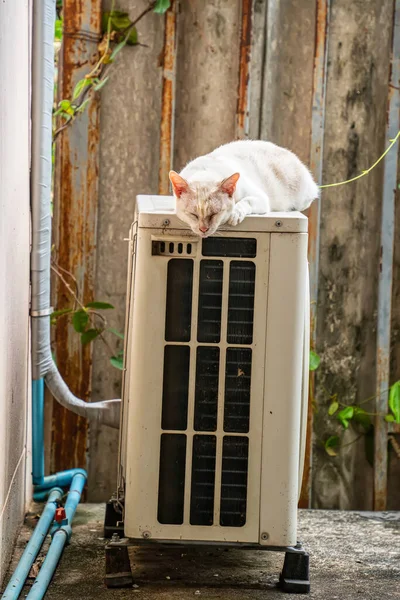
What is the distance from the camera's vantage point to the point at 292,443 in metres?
2.31

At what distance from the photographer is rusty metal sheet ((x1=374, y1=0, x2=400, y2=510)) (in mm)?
3367

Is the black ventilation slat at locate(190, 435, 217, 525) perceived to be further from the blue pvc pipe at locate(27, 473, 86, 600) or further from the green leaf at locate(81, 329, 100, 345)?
the green leaf at locate(81, 329, 100, 345)

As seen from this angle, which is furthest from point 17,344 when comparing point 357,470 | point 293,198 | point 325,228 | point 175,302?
point 357,470

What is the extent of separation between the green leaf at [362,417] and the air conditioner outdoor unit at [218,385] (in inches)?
48.2

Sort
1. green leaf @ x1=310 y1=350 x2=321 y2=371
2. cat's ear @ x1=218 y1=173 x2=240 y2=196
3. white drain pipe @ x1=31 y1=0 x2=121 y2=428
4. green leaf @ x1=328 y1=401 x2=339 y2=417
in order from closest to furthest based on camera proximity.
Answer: cat's ear @ x1=218 y1=173 x2=240 y2=196 → white drain pipe @ x1=31 y1=0 x2=121 y2=428 → green leaf @ x1=310 y1=350 x2=321 y2=371 → green leaf @ x1=328 y1=401 x2=339 y2=417

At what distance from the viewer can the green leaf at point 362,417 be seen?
11.5 ft

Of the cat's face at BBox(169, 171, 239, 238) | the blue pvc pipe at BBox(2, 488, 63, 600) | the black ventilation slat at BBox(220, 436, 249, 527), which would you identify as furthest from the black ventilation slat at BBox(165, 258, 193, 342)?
the blue pvc pipe at BBox(2, 488, 63, 600)

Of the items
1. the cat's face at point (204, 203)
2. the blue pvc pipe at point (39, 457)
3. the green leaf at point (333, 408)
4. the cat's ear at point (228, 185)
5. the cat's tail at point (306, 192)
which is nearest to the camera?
the cat's face at point (204, 203)

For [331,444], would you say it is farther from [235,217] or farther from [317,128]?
[235,217]

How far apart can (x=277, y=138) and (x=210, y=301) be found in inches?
52.8

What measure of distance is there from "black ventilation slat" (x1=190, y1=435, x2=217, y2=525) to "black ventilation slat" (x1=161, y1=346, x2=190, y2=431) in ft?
0.25

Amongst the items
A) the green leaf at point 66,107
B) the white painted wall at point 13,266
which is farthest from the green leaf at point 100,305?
the green leaf at point 66,107

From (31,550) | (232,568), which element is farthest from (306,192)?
(31,550)

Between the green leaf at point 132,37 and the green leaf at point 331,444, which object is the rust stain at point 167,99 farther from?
the green leaf at point 331,444
